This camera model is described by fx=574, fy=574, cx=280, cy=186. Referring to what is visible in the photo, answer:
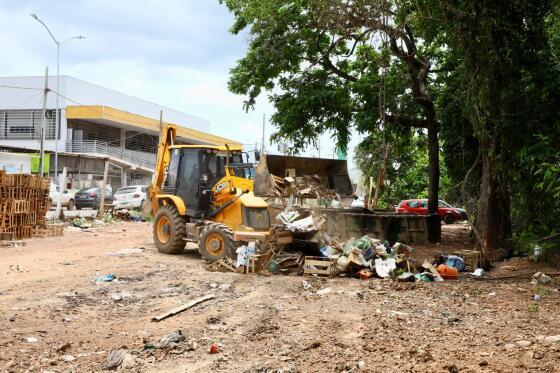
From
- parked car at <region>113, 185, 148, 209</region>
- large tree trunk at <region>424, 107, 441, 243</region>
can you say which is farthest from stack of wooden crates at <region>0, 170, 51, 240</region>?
large tree trunk at <region>424, 107, 441, 243</region>

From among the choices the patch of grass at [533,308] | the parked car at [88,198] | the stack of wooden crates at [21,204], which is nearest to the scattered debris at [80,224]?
the stack of wooden crates at [21,204]

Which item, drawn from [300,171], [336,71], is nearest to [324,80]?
[336,71]

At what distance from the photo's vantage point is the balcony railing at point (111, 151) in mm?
40625

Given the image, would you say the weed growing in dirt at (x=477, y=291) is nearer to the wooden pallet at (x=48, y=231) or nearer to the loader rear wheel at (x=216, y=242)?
the loader rear wheel at (x=216, y=242)

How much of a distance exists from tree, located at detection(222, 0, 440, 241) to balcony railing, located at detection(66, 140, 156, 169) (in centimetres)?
2431

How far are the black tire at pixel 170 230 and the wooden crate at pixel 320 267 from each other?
3.71 m

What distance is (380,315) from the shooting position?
7336 millimetres

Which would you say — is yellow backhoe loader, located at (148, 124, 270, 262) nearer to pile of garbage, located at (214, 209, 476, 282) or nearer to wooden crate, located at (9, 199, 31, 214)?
pile of garbage, located at (214, 209, 476, 282)

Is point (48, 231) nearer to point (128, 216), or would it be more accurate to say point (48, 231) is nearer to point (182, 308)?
point (128, 216)

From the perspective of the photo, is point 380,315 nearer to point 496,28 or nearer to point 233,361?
point 233,361

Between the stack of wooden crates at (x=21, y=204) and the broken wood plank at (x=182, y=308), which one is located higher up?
the stack of wooden crates at (x=21, y=204)

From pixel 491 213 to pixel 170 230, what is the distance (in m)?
8.17

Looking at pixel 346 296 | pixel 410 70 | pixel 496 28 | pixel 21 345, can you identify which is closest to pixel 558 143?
pixel 496 28

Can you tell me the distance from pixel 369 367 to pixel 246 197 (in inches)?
295
